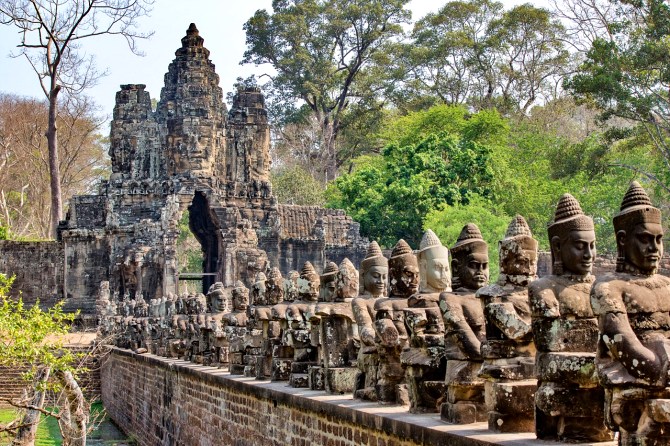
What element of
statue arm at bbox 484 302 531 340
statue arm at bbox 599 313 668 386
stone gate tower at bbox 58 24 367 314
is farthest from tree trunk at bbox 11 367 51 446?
stone gate tower at bbox 58 24 367 314

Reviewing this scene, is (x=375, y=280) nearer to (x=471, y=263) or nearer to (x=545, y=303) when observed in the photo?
(x=471, y=263)

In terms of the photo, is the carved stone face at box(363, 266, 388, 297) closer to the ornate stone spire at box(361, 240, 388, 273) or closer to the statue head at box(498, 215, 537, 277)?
the ornate stone spire at box(361, 240, 388, 273)

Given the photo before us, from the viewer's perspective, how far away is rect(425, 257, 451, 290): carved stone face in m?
9.54

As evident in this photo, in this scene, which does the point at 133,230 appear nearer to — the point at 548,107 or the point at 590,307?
the point at 548,107

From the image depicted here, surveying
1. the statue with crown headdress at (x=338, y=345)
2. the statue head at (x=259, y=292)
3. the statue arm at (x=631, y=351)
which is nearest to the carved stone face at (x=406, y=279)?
the statue with crown headdress at (x=338, y=345)

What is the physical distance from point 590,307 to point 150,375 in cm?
1519

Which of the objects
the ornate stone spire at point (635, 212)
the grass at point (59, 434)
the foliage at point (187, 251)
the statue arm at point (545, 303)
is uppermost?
the foliage at point (187, 251)

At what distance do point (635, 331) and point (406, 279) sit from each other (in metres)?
4.26

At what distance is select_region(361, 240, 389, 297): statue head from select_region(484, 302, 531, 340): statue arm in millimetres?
3719

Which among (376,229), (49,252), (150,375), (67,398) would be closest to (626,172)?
(376,229)

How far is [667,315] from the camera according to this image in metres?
6.07

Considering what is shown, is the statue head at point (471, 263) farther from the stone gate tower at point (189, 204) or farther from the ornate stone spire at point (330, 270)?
the stone gate tower at point (189, 204)

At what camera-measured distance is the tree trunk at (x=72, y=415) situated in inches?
585

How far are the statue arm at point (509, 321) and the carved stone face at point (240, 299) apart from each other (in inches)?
396
